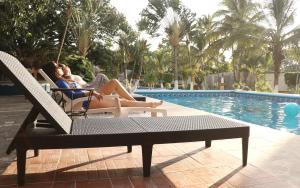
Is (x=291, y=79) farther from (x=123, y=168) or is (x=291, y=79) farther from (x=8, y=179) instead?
(x=8, y=179)

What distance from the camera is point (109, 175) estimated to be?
2.75 meters

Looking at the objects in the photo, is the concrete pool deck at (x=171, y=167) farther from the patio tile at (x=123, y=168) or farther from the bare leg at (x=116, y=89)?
the bare leg at (x=116, y=89)

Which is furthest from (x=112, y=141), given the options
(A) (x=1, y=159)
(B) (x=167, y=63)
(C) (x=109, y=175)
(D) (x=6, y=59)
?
(B) (x=167, y=63)

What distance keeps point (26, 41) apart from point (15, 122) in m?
14.1

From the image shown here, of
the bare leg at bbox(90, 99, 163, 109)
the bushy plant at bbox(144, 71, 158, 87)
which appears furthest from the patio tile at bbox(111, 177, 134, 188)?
the bushy plant at bbox(144, 71, 158, 87)

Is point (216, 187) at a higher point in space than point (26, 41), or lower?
lower

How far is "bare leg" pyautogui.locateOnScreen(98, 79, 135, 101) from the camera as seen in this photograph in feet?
18.4

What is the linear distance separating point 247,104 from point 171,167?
1082 cm

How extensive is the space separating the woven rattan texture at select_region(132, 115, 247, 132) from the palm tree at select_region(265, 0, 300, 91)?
53.5 feet

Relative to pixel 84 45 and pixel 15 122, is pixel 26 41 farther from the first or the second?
pixel 15 122

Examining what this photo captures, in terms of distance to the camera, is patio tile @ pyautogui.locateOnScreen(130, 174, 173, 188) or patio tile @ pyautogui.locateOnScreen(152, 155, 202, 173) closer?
patio tile @ pyautogui.locateOnScreen(130, 174, 173, 188)

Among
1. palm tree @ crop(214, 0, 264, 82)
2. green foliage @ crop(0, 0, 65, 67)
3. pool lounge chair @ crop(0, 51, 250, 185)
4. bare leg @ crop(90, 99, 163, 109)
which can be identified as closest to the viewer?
pool lounge chair @ crop(0, 51, 250, 185)

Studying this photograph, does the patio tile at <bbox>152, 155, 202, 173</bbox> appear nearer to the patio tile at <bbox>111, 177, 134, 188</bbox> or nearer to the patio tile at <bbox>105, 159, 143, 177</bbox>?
the patio tile at <bbox>105, 159, 143, 177</bbox>

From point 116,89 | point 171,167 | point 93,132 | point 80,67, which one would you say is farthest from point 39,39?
point 93,132
